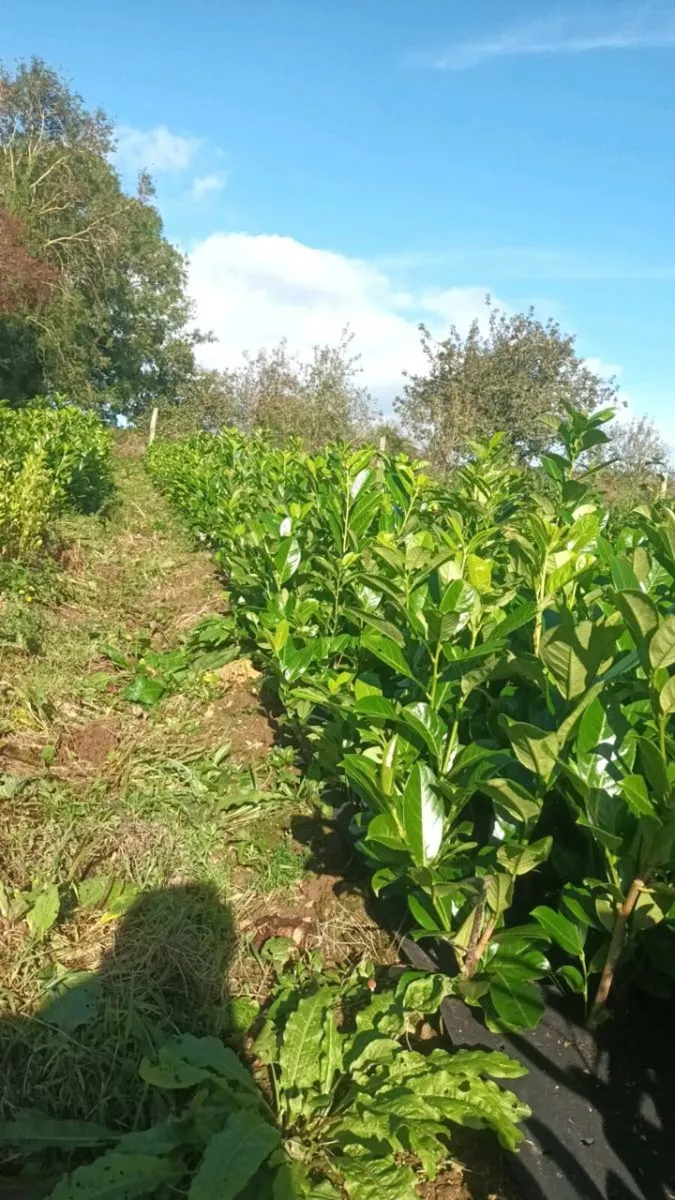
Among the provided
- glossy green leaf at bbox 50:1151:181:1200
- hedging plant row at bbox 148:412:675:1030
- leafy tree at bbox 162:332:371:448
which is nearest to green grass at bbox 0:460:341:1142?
glossy green leaf at bbox 50:1151:181:1200

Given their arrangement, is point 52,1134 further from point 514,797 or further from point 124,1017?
point 514,797

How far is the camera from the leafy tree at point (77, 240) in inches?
1259

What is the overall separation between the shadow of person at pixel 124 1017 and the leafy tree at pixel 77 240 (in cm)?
3069

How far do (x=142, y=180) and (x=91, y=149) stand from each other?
15.0 feet

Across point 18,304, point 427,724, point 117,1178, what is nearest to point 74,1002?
point 117,1178

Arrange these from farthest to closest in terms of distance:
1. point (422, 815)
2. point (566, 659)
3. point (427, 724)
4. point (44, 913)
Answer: point (44, 913)
point (427, 724)
point (422, 815)
point (566, 659)

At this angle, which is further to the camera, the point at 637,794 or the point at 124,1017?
the point at 124,1017

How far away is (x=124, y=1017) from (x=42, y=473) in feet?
19.7

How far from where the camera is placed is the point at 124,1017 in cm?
232

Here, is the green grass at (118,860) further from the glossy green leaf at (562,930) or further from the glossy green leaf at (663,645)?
the glossy green leaf at (663,645)

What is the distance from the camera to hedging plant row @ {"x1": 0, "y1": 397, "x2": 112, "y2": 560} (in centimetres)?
647

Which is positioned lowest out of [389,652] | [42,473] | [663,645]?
[389,652]

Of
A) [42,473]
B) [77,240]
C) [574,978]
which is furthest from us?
[77,240]

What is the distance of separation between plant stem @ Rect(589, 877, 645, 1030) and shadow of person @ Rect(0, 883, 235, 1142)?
3.44 feet
